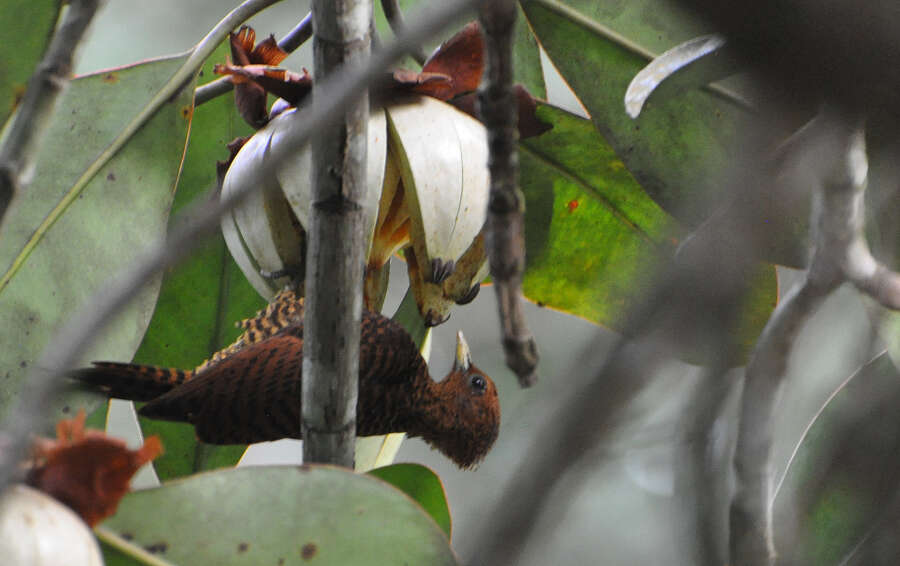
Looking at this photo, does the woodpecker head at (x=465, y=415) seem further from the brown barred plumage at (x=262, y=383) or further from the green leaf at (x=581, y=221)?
the green leaf at (x=581, y=221)

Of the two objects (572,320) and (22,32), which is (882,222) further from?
(572,320)

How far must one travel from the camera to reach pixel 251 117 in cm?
91

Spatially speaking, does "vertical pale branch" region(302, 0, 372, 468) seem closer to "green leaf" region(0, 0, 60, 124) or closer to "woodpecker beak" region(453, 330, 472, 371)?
"green leaf" region(0, 0, 60, 124)

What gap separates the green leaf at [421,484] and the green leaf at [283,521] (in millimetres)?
255

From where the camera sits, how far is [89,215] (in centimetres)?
90

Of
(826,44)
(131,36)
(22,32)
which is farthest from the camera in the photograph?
(131,36)

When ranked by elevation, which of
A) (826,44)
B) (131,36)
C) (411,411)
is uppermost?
(826,44)

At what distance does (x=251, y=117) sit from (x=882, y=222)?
59 centimetres

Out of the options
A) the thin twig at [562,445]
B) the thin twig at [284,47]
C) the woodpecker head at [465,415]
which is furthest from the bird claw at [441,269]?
the woodpecker head at [465,415]

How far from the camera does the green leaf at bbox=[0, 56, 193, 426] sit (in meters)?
0.84

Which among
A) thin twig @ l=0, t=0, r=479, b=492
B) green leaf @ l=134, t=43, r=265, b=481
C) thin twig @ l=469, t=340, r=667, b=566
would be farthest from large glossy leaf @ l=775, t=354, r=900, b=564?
green leaf @ l=134, t=43, r=265, b=481

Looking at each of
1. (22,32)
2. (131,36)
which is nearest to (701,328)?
(22,32)

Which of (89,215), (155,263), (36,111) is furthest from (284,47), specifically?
(155,263)

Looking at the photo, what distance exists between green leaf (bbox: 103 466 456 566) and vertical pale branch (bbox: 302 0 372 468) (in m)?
0.08
